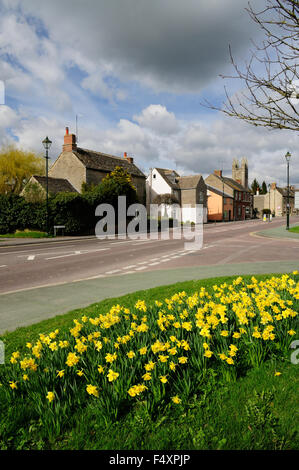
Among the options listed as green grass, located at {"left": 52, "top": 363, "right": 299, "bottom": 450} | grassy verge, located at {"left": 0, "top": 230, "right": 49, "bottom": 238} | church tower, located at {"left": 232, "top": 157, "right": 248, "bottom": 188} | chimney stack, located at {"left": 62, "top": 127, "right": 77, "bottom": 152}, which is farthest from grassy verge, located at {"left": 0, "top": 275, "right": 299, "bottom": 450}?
church tower, located at {"left": 232, "top": 157, "right": 248, "bottom": 188}

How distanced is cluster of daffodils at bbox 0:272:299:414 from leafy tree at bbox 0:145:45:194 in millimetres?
52909

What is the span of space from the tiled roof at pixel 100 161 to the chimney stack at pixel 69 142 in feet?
2.14

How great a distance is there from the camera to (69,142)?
139 feet

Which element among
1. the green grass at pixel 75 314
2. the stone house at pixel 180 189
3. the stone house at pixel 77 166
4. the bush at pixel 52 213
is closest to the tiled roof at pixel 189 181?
the stone house at pixel 180 189

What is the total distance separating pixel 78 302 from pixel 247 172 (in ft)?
346

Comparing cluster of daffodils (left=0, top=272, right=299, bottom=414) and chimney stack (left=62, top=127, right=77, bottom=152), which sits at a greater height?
chimney stack (left=62, top=127, right=77, bottom=152)

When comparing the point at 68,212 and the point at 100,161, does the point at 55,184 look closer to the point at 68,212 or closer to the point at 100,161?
the point at 68,212

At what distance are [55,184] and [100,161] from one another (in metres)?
9.92

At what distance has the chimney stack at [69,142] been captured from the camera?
138 ft

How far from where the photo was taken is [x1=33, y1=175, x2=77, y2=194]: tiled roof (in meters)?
34.5

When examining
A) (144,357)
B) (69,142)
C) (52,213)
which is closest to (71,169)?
(69,142)

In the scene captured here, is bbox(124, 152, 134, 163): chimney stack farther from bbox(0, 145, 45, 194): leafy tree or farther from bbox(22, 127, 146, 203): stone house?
bbox(0, 145, 45, 194): leafy tree

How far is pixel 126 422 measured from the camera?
2732mm
